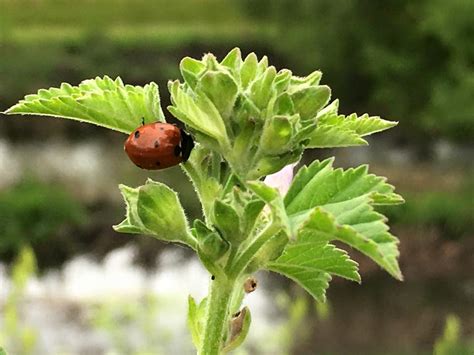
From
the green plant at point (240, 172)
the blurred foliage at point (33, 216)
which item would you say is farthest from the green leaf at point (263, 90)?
the blurred foliage at point (33, 216)

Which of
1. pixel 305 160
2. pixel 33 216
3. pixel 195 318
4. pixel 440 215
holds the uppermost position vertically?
pixel 195 318

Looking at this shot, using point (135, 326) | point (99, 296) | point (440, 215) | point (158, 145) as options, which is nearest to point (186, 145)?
point (158, 145)

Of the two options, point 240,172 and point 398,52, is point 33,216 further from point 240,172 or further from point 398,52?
A: point 240,172

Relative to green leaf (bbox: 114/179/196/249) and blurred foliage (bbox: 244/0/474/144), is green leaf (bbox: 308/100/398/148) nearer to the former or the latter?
green leaf (bbox: 114/179/196/249)

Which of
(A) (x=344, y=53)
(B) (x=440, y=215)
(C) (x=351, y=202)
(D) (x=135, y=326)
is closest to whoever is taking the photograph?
(C) (x=351, y=202)

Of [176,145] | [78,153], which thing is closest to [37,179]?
[78,153]

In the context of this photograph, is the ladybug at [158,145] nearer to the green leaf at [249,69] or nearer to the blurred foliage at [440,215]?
the green leaf at [249,69]
